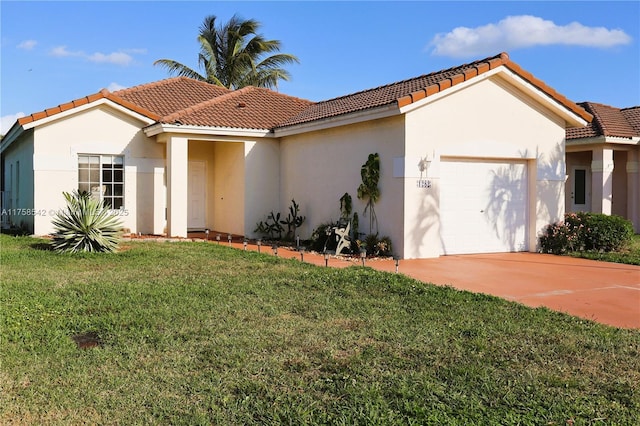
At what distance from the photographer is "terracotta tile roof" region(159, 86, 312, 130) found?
16969 millimetres

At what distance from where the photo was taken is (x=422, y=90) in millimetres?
12883

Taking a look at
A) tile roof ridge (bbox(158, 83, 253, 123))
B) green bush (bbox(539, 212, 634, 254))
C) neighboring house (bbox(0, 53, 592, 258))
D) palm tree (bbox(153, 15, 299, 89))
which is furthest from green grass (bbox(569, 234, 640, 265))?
palm tree (bbox(153, 15, 299, 89))

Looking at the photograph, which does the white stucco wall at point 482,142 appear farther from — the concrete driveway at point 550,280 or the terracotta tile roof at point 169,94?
the terracotta tile roof at point 169,94

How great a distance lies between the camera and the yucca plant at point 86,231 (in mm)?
12828

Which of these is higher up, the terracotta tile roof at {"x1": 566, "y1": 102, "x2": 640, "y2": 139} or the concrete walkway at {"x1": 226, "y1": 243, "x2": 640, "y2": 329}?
the terracotta tile roof at {"x1": 566, "y1": 102, "x2": 640, "y2": 139}

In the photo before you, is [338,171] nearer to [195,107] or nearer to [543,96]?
[195,107]

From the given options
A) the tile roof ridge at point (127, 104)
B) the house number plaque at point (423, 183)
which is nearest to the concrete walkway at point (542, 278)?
the house number plaque at point (423, 183)

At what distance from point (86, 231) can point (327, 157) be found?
21.2 ft

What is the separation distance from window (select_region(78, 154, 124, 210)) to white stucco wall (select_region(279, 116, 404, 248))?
4.95 m

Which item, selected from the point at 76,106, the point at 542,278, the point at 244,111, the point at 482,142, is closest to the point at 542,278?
the point at 542,278

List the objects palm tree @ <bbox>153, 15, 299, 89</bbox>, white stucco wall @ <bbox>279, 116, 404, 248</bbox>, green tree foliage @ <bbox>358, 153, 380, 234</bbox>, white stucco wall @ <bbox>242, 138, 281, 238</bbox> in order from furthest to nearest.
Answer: palm tree @ <bbox>153, 15, 299, 89</bbox> → white stucco wall @ <bbox>242, 138, 281, 238</bbox> → green tree foliage @ <bbox>358, 153, 380, 234</bbox> → white stucco wall @ <bbox>279, 116, 404, 248</bbox>

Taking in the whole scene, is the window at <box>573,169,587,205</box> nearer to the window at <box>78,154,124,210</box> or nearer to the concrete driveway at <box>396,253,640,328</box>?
the concrete driveway at <box>396,253,640,328</box>

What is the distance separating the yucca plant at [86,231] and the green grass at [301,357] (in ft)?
12.0

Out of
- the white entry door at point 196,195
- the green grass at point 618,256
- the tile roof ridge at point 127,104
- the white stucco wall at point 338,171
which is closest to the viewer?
the green grass at point 618,256
